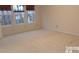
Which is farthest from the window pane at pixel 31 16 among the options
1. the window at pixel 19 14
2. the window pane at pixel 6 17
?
the window pane at pixel 6 17

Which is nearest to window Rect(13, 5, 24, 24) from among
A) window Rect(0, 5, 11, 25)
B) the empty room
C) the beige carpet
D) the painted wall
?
the empty room

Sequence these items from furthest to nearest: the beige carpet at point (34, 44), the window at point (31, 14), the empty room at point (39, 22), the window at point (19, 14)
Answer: the window at point (31, 14) → the window at point (19, 14) → the empty room at point (39, 22) → the beige carpet at point (34, 44)

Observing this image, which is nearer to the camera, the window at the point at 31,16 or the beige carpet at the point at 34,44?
the beige carpet at the point at 34,44

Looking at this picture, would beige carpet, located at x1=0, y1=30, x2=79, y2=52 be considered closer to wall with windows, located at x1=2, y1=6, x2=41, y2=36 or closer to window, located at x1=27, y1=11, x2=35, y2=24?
wall with windows, located at x1=2, y1=6, x2=41, y2=36

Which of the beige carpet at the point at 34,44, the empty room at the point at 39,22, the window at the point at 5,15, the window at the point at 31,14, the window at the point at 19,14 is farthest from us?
the window at the point at 31,14

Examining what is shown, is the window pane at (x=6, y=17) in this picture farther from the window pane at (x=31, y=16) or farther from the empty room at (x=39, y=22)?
the window pane at (x=31, y=16)

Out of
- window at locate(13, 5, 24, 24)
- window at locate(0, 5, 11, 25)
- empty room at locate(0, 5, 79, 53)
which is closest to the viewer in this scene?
empty room at locate(0, 5, 79, 53)

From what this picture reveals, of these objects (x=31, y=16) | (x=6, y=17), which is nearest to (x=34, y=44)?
(x=6, y=17)

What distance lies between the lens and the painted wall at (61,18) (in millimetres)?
4587

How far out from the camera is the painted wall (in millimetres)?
4587

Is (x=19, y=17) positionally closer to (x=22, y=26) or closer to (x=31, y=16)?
(x=22, y=26)

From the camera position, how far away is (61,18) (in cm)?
505
